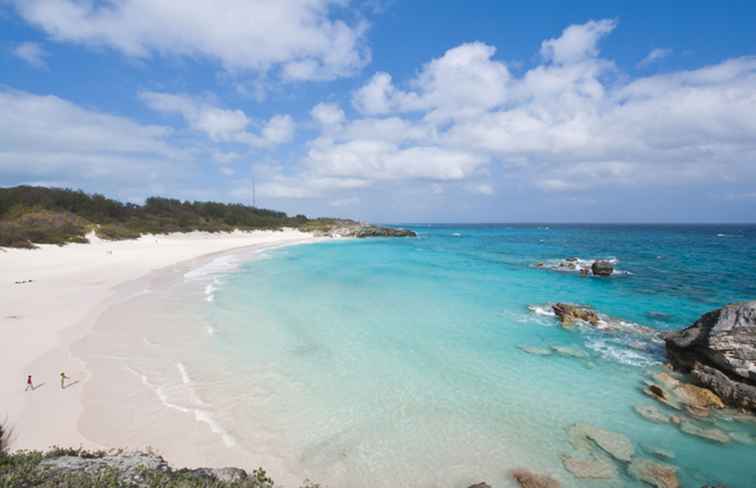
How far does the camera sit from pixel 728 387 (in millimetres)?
9055

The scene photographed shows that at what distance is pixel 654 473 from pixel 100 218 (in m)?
68.8

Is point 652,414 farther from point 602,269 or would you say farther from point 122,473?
point 602,269

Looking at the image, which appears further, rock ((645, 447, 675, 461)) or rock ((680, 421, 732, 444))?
rock ((680, 421, 732, 444))

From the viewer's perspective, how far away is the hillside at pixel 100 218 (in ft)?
116

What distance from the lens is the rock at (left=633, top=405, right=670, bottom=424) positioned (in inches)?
325

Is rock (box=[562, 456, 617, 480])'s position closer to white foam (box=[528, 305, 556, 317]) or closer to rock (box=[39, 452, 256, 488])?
rock (box=[39, 452, 256, 488])

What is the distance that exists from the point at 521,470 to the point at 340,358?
6635mm

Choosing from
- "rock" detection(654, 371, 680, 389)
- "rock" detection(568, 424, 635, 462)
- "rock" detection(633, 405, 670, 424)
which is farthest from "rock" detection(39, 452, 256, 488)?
"rock" detection(654, 371, 680, 389)

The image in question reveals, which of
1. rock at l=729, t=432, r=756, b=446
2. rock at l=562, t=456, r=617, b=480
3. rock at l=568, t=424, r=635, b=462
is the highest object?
rock at l=729, t=432, r=756, b=446

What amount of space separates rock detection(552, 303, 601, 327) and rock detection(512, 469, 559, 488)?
1078 centimetres

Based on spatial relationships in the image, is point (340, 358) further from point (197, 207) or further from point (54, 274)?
point (197, 207)

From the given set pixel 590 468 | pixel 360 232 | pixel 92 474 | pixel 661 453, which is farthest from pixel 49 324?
pixel 360 232

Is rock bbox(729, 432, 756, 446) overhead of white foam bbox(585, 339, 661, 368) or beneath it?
beneath

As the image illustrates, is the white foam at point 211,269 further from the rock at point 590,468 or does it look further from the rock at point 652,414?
the rock at point 652,414
